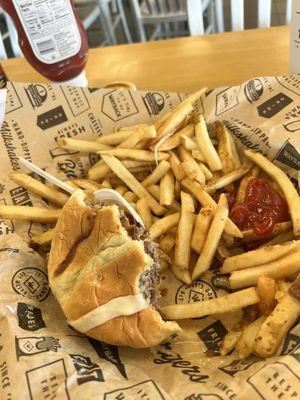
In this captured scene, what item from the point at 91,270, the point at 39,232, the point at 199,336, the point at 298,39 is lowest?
the point at 199,336

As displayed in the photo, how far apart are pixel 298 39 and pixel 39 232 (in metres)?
1.23

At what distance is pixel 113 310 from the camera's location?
137 centimetres

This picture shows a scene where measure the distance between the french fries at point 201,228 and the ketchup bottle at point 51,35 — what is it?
97cm

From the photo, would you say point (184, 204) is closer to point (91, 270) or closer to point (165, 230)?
point (165, 230)

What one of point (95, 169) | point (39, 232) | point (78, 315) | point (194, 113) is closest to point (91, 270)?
point (78, 315)

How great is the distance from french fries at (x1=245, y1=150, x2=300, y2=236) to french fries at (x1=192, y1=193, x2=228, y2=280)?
0.22 metres

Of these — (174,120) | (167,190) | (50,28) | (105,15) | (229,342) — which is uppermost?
(50,28)

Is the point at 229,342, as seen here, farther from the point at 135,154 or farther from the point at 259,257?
the point at 135,154

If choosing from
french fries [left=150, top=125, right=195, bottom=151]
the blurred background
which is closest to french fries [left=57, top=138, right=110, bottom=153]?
french fries [left=150, top=125, right=195, bottom=151]

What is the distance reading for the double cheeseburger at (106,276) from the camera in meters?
1.37

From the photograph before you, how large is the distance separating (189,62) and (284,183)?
3.77 ft

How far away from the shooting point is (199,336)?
153cm

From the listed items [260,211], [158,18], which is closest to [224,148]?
[260,211]

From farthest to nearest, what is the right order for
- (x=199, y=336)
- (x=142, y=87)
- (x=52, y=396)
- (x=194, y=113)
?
(x=142, y=87) → (x=194, y=113) → (x=199, y=336) → (x=52, y=396)
